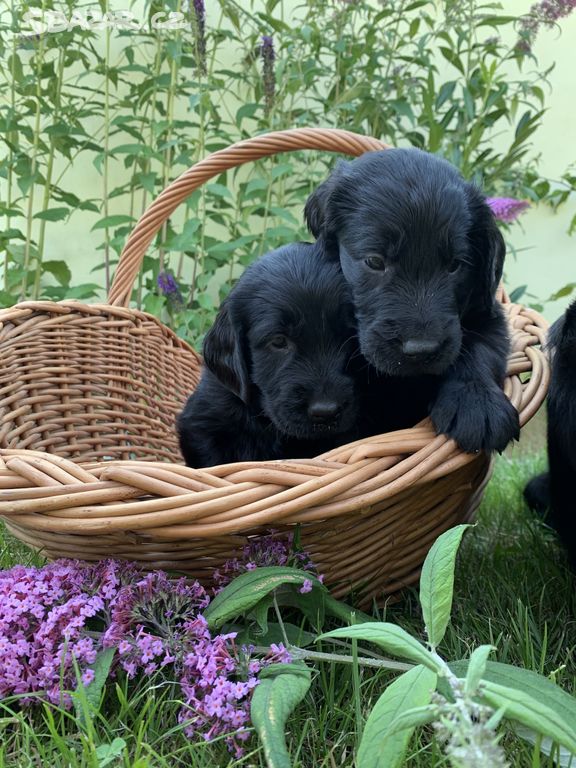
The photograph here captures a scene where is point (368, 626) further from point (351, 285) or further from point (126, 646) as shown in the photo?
point (351, 285)

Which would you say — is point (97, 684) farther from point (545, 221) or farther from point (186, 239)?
point (545, 221)

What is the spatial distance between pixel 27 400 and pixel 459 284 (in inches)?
42.2

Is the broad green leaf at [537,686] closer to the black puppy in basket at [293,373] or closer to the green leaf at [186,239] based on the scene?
the black puppy in basket at [293,373]

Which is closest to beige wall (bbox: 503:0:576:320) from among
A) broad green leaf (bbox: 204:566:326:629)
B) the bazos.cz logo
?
the bazos.cz logo

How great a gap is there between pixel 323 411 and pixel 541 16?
2.05m

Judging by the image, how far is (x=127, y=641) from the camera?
100 cm

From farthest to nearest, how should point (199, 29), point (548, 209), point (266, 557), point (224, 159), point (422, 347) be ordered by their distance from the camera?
point (548, 209)
point (199, 29)
point (224, 159)
point (422, 347)
point (266, 557)

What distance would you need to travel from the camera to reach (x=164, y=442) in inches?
84.4

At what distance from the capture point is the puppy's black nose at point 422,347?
→ 120 cm

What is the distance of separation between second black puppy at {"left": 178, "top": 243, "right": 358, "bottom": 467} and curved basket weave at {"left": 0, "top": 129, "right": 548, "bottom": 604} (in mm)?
244

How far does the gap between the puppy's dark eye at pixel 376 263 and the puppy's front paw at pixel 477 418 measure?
27cm

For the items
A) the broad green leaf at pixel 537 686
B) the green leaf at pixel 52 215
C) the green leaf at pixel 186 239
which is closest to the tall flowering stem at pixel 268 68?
the green leaf at pixel 186 239

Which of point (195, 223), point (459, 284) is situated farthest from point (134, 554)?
point (195, 223)

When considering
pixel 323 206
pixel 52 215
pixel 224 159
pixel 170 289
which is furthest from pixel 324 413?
pixel 52 215
